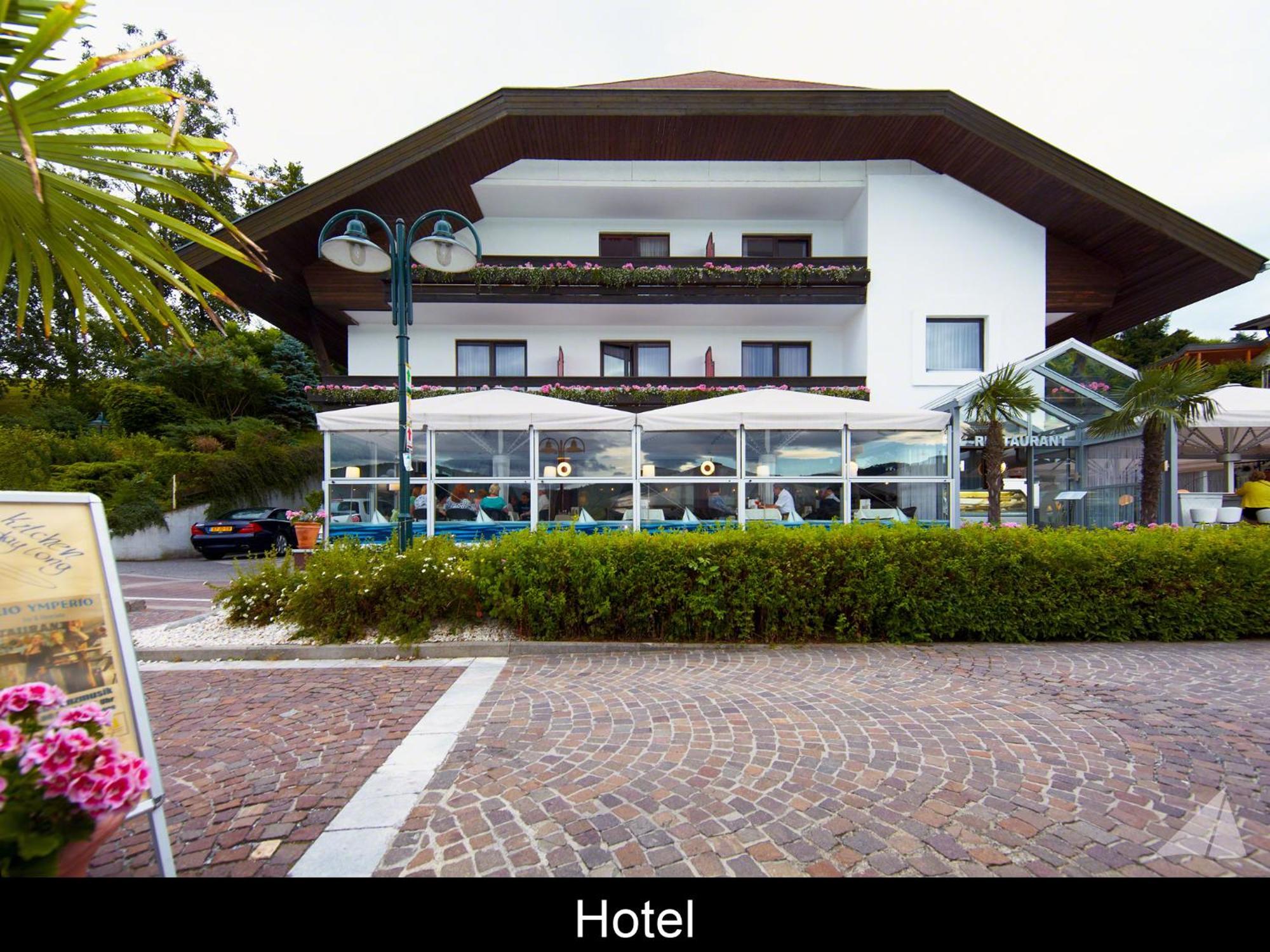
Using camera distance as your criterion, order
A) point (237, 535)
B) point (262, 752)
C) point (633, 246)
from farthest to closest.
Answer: point (633, 246) < point (237, 535) < point (262, 752)

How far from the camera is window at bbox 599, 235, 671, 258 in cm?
1673

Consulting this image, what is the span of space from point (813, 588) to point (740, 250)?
563 inches

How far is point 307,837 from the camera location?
→ 7.70 ft

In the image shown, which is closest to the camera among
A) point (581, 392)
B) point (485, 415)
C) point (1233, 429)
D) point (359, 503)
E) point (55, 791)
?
point (55, 791)

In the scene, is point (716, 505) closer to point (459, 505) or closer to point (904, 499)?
point (904, 499)

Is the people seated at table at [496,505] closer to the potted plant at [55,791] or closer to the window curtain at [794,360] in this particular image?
the potted plant at [55,791]

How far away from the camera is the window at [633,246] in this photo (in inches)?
659

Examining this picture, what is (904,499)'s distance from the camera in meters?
10.7

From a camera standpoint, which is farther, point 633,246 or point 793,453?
point 633,246

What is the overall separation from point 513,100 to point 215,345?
713 inches

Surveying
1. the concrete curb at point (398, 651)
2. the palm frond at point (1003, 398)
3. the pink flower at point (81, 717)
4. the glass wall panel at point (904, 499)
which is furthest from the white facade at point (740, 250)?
the pink flower at point (81, 717)

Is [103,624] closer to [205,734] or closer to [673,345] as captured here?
[205,734]

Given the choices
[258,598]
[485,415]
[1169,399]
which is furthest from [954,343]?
[258,598]
